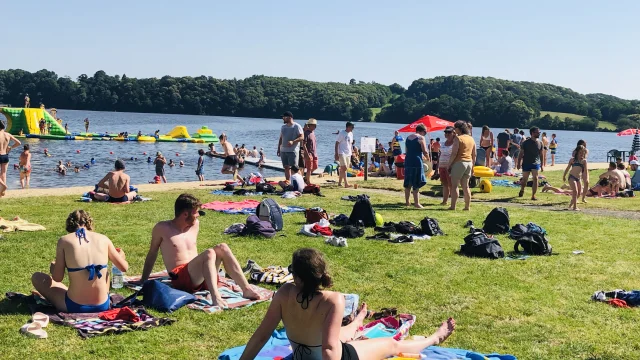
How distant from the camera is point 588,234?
10.6 metres

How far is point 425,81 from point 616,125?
4207 cm

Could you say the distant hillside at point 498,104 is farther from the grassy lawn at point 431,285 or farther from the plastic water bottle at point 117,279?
the plastic water bottle at point 117,279

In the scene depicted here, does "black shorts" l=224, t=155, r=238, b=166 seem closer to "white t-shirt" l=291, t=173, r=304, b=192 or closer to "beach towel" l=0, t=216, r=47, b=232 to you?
"white t-shirt" l=291, t=173, r=304, b=192

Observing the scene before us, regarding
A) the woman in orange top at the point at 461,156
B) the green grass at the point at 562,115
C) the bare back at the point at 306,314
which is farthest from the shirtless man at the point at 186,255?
the green grass at the point at 562,115

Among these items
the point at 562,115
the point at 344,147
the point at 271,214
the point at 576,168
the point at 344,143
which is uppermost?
the point at 562,115

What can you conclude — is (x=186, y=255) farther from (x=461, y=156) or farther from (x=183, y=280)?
(x=461, y=156)

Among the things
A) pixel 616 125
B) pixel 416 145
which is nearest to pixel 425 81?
pixel 616 125

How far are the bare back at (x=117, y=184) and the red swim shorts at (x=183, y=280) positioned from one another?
7185mm

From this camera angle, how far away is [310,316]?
4.08 m

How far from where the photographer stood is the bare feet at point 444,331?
5.23 meters

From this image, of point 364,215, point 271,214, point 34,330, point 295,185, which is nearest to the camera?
point 34,330

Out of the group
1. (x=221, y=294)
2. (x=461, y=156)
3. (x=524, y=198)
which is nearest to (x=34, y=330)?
(x=221, y=294)

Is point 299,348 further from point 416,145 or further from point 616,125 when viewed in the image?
point 616,125

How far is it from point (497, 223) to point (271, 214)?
3574 millimetres
